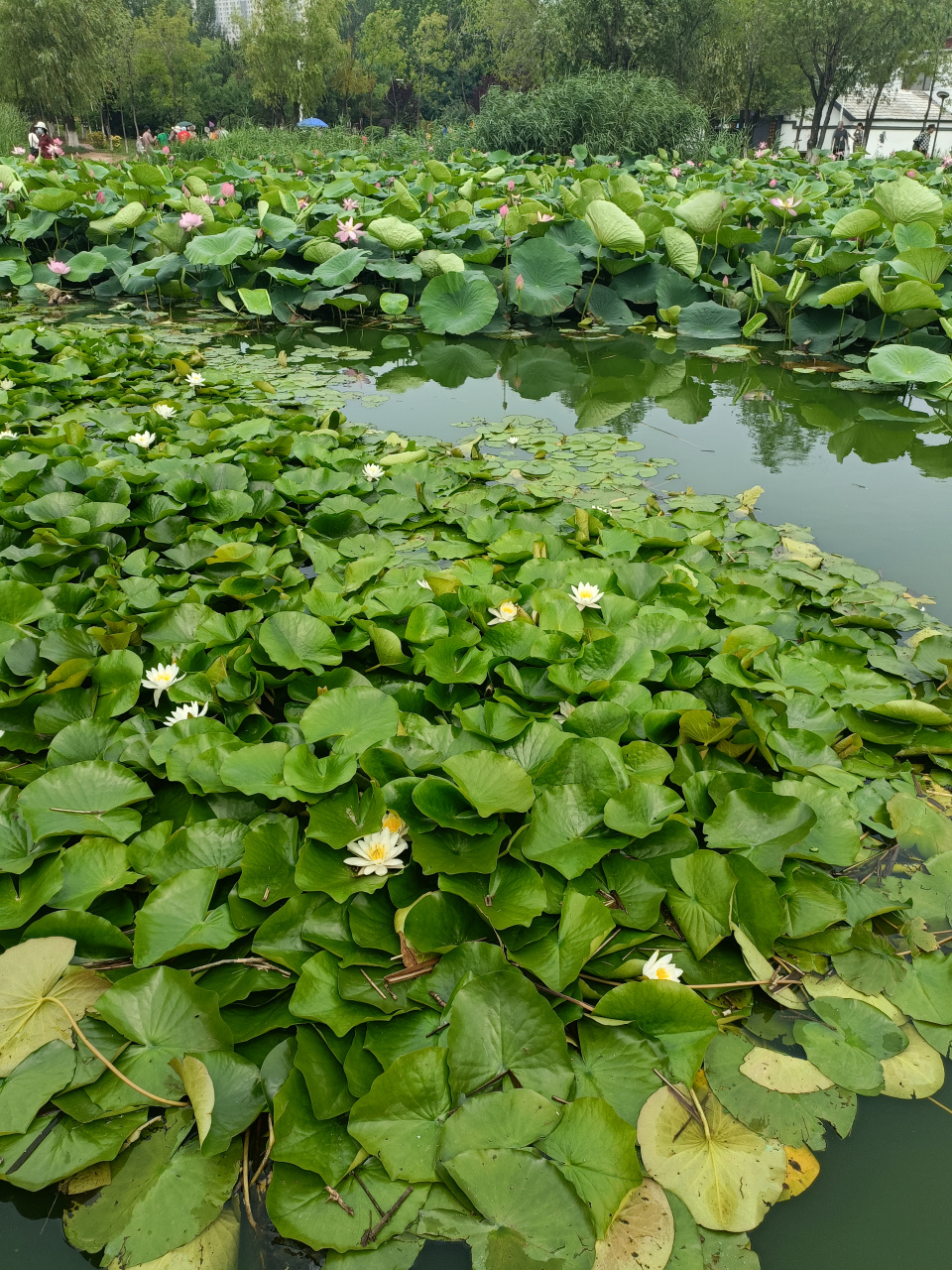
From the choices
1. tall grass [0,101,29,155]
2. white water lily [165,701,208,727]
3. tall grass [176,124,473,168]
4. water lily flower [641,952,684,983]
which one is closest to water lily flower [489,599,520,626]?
white water lily [165,701,208,727]

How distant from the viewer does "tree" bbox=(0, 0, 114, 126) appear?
20891 millimetres

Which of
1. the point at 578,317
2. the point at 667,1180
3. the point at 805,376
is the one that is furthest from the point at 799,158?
the point at 667,1180

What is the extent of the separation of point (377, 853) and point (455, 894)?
131 mm

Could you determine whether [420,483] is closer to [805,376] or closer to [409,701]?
[409,701]

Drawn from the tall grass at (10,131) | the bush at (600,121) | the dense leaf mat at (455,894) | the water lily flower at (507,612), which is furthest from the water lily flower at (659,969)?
the tall grass at (10,131)

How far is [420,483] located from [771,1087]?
6.40 ft

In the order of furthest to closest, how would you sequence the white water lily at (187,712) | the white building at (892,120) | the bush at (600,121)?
the white building at (892,120)
the bush at (600,121)
the white water lily at (187,712)

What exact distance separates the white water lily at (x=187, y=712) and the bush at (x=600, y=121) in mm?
11659

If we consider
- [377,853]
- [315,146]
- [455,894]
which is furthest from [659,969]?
[315,146]

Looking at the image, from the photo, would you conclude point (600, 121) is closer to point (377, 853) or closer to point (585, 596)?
point (585, 596)

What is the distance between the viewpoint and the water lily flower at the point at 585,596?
5.88 ft

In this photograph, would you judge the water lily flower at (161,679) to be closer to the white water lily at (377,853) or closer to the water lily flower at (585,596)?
the white water lily at (377,853)

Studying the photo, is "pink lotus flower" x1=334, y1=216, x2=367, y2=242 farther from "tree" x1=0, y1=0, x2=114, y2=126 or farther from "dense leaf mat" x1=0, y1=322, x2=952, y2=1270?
"tree" x1=0, y1=0, x2=114, y2=126

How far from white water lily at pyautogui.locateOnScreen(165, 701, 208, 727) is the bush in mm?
11659
